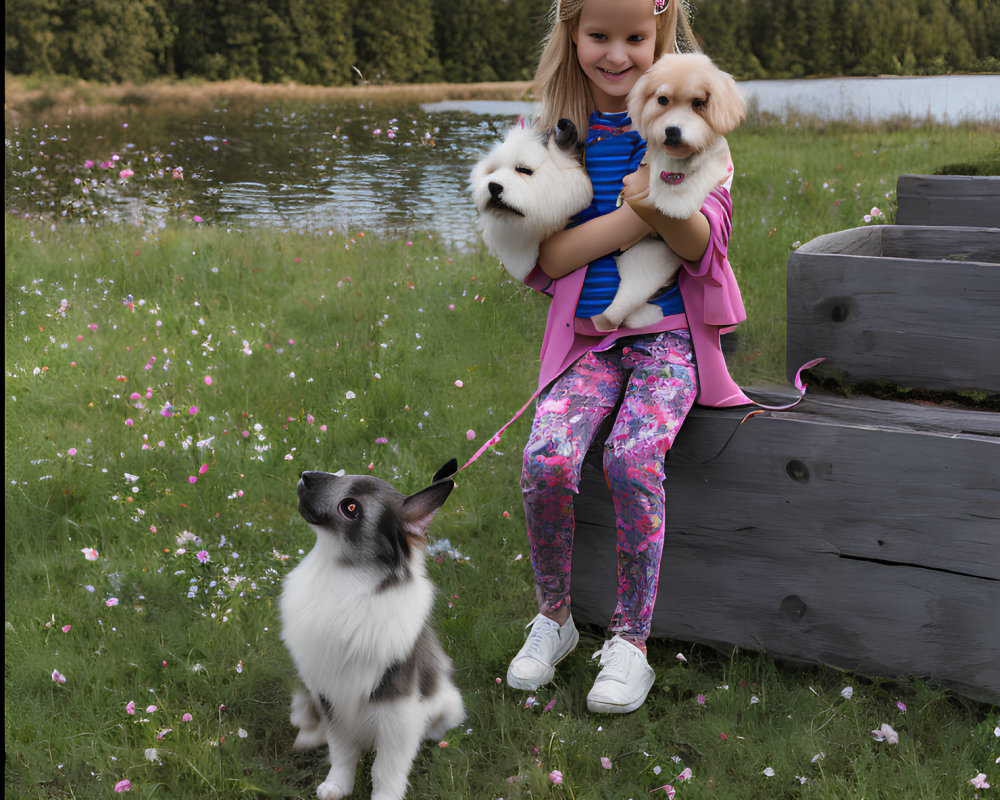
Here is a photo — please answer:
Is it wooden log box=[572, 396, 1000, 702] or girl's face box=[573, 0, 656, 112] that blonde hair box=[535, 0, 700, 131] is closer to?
girl's face box=[573, 0, 656, 112]

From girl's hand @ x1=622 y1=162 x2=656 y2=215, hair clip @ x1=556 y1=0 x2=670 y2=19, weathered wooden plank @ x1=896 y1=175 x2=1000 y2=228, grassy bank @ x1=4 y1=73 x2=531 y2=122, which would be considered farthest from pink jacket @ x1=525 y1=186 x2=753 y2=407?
grassy bank @ x1=4 y1=73 x2=531 y2=122

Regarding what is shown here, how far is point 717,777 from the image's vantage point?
2469 millimetres

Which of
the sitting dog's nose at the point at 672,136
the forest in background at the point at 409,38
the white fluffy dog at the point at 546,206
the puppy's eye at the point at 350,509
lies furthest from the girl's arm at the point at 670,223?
the forest in background at the point at 409,38

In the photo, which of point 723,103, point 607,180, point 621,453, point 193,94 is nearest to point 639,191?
point 607,180

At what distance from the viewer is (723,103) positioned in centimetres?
235

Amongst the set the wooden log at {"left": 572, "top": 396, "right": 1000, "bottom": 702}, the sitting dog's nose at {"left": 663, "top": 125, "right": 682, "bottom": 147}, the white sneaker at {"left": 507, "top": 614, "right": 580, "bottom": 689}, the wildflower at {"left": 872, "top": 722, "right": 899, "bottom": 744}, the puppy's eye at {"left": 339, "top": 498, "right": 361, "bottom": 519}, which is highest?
the sitting dog's nose at {"left": 663, "top": 125, "right": 682, "bottom": 147}

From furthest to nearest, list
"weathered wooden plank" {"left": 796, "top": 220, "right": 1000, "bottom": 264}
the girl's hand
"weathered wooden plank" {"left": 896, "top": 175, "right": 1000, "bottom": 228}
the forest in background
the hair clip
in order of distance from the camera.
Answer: the forest in background < "weathered wooden plank" {"left": 896, "top": 175, "right": 1000, "bottom": 228} < "weathered wooden plank" {"left": 796, "top": 220, "right": 1000, "bottom": 264} < the hair clip < the girl's hand

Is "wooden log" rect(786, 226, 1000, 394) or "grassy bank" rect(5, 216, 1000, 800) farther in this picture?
"wooden log" rect(786, 226, 1000, 394)

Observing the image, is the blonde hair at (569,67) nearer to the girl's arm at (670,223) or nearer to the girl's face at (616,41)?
the girl's face at (616,41)

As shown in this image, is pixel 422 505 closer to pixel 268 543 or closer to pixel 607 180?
pixel 607 180

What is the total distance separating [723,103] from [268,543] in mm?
2526

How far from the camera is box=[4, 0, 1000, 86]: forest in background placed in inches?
252

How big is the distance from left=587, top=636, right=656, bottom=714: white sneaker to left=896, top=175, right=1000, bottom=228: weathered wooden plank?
111 inches

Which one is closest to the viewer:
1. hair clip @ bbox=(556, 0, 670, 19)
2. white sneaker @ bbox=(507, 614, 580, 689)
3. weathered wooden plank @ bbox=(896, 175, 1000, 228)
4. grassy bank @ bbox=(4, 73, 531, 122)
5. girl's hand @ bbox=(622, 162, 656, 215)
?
girl's hand @ bbox=(622, 162, 656, 215)
